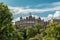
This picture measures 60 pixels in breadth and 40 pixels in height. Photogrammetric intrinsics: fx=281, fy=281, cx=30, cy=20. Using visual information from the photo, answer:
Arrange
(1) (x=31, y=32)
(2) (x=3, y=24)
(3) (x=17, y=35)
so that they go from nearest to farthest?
(2) (x=3, y=24) < (3) (x=17, y=35) < (1) (x=31, y=32)

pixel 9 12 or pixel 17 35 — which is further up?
pixel 9 12

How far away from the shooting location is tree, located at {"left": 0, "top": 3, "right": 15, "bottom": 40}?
3198 centimetres

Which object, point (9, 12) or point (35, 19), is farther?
point (35, 19)

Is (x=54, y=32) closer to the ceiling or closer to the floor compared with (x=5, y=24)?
closer to the floor

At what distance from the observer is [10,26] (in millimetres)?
32875

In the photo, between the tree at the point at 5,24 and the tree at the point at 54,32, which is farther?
the tree at the point at 5,24

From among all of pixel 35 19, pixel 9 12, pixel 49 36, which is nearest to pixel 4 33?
pixel 9 12

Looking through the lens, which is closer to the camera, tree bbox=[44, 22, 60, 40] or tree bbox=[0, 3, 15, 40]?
tree bbox=[44, 22, 60, 40]

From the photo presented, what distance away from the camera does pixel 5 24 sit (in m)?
32.6

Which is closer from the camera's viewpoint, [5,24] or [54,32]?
[54,32]

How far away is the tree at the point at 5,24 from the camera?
105 ft

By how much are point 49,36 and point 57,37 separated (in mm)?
1350

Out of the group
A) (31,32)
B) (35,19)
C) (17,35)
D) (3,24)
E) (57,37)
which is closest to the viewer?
(57,37)

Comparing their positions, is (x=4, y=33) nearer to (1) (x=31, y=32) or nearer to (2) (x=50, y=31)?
(2) (x=50, y=31)
